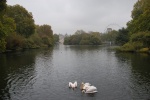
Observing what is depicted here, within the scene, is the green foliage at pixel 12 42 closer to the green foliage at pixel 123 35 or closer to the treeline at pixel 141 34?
the treeline at pixel 141 34

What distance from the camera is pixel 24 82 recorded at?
29203 mm

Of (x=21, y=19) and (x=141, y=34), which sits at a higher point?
(x=21, y=19)

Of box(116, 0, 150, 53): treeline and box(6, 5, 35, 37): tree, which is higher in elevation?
box(6, 5, 35, 37): tree

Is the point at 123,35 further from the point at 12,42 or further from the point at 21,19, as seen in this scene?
the point at 12,42

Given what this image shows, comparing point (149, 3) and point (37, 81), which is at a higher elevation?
point (149, 3)

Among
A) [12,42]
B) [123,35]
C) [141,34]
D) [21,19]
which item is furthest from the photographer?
[21,19]

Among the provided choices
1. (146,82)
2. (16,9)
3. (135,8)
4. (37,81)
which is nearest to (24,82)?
(37,81)

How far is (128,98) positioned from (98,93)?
344cm

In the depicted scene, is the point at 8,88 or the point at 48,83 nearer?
the point at 8,88

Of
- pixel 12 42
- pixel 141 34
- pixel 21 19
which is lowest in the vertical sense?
pixel 12 42

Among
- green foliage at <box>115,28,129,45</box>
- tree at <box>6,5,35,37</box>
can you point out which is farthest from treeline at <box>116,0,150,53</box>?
tree at <box>6,5,35,37</box>

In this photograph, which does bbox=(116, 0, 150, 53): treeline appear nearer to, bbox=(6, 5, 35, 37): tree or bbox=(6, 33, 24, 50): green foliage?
bbox=(6, 33, 24, 50): green foliage

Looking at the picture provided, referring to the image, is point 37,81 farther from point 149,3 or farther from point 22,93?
point 149,3

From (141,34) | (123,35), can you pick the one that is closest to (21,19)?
(123,35)
